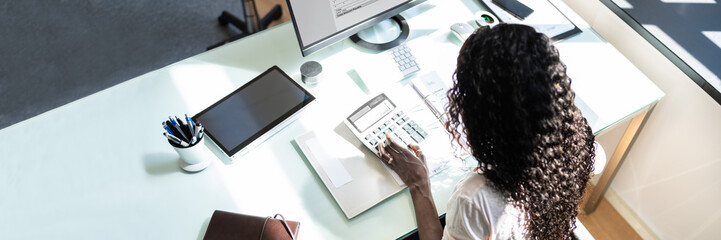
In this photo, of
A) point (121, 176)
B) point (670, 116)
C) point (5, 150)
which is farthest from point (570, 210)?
point (5, 150)

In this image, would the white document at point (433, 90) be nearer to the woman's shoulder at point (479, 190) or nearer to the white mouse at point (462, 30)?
the white mouse at point (462, 30)

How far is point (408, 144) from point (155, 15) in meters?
1.80

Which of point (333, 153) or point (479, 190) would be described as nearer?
point (479, 190)

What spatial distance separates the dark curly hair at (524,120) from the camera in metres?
0.88

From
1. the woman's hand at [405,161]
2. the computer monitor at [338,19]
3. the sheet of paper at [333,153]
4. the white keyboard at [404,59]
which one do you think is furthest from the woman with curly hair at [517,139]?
the computer monitor at [338,19]

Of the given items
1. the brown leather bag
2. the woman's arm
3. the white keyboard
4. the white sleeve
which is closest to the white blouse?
the white sleeve

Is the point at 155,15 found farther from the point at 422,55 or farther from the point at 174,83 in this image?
the point at 422,55

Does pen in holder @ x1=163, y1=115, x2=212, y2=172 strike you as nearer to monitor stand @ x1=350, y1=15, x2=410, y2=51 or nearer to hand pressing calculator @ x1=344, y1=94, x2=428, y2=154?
hand pressing calculator @ x1=344, y1=94, x2=428, y2=154

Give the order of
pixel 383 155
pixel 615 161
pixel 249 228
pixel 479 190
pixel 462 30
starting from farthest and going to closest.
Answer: pixel 615 161 < pixel 462 30 < pixel 383 155 < pixel 249 228 < pixel 479 190

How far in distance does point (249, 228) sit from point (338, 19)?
1.95 feet

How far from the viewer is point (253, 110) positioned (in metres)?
1.33

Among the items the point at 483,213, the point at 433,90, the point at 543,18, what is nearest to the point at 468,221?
the point at 483,213

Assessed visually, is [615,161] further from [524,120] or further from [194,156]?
[194,156]

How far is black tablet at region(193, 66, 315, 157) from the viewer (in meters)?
1.28
